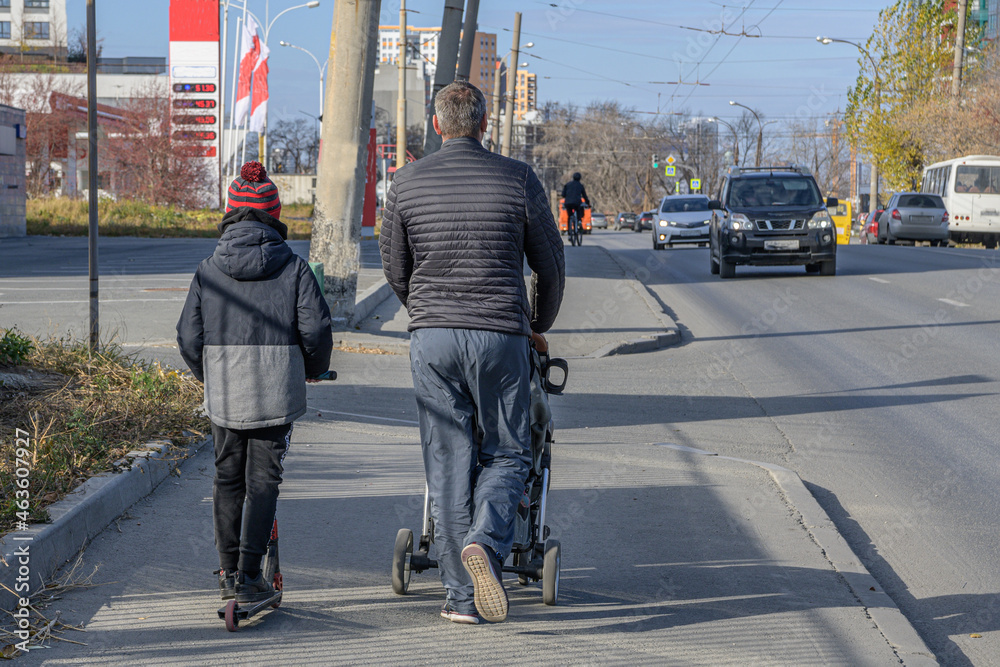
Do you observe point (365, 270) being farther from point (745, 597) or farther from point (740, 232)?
point (745, 597)

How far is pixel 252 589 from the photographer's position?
3.98 metres

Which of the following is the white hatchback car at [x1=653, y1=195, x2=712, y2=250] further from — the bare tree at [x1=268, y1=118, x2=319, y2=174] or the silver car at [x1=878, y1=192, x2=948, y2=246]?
the bare tree at [x1=268, y1=118, x2=319, y2=174]

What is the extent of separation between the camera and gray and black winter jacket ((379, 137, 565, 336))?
386 centimetres

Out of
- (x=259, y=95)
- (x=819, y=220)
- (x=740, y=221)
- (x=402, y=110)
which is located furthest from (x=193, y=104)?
(x=819, y=220)

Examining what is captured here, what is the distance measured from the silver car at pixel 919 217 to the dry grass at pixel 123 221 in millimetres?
19509

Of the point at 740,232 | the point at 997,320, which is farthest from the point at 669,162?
the point at 997,320

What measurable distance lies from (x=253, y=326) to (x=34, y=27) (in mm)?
113439

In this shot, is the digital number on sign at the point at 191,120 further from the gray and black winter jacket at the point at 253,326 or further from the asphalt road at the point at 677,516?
the gray and black winter jacket at the point at 253,326

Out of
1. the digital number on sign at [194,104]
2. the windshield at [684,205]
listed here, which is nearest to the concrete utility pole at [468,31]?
the windshield at [684,205]

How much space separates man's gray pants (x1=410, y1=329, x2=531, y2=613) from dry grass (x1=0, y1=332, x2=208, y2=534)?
173 cm

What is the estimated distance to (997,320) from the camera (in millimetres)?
14219

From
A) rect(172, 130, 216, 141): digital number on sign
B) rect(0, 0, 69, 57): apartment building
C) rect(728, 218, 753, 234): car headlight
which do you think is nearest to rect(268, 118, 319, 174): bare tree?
rect(0, 0, 69, 57): apartment building

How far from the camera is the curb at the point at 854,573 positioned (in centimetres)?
381

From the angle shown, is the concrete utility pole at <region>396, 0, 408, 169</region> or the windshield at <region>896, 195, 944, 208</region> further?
the windshield at <region>896, 195, 944, 208</region>
